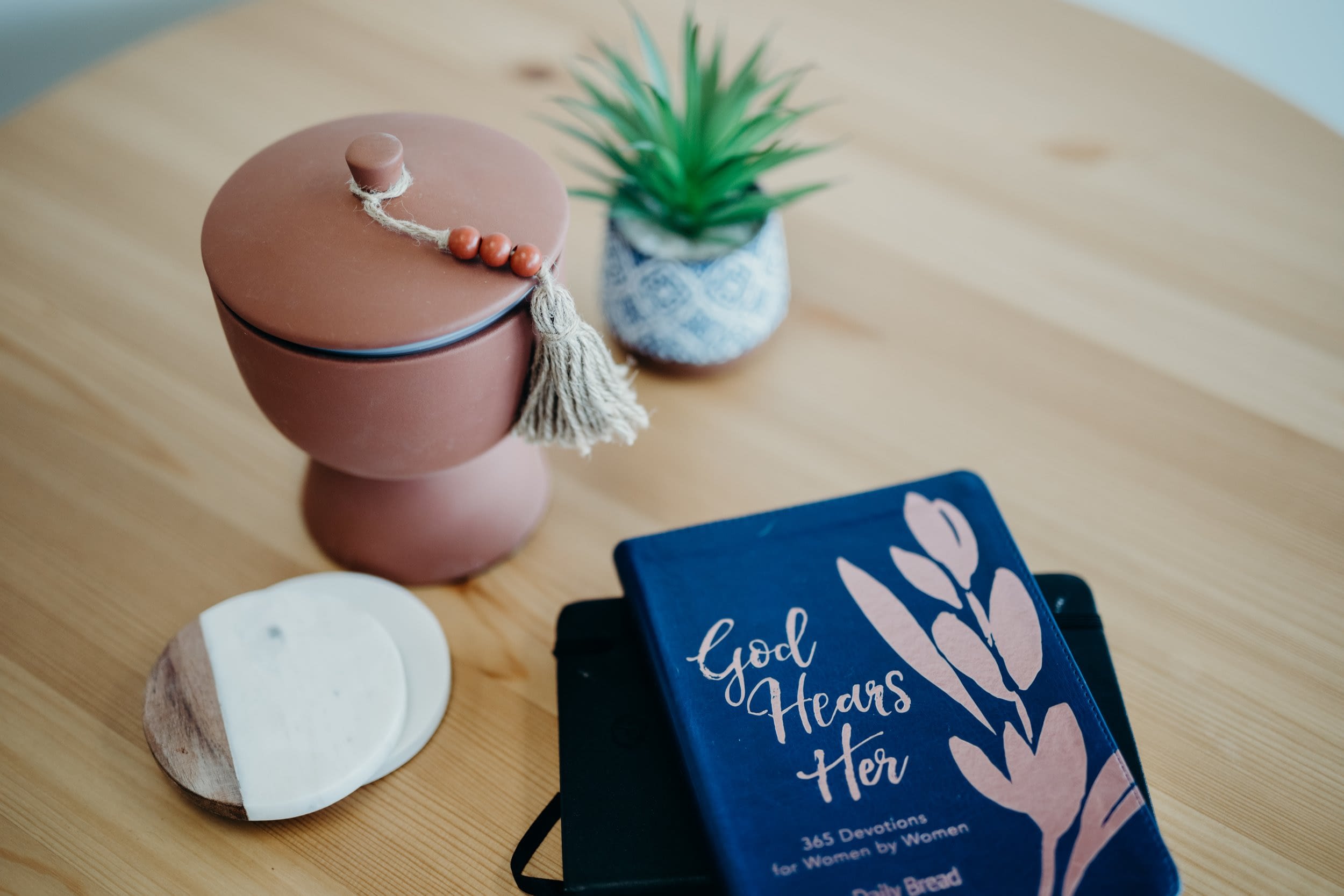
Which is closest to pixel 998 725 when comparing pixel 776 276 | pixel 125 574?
pixel 776 276

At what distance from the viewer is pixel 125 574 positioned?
0.56 metres

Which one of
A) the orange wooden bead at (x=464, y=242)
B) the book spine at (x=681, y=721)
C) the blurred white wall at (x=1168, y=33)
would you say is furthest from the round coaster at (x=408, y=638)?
the blurred white wall at (x=1168, y=33)

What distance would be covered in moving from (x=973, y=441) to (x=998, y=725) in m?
0.24

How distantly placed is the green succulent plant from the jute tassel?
168 mm

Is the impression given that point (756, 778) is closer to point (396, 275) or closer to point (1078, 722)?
point (1078, 722)

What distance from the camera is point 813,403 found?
0.66 m

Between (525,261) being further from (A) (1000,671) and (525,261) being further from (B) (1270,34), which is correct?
(B) (1270,34)

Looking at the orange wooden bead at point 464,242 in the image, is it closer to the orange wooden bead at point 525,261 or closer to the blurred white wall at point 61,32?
the orange wooden bead at point 525,261

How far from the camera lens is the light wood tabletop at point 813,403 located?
48cm

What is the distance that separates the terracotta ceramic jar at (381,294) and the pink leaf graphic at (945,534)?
0.77ft

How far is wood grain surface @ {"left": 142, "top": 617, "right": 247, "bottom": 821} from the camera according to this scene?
1.47 feet

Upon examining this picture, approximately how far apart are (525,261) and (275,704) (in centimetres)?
26

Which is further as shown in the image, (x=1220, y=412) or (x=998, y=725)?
(x=1220, y=412)

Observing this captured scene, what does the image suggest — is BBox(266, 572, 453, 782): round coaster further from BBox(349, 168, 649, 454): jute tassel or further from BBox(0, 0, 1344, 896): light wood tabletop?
BBox(349, 168, 649, 454): jute tassel
